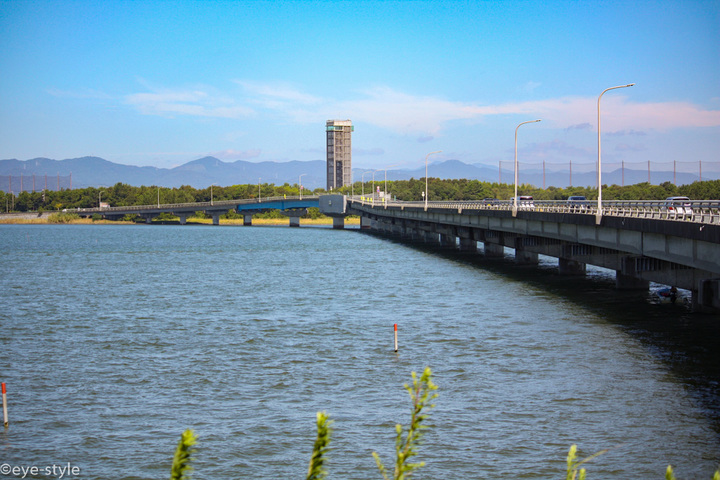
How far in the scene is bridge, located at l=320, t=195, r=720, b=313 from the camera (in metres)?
33.8

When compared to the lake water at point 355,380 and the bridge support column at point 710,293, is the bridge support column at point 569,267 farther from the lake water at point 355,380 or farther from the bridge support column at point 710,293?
the bridge support column at point 710,293

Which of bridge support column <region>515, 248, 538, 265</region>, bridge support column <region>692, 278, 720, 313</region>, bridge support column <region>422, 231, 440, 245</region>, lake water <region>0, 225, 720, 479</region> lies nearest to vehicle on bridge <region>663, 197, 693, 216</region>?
bridge support column <region>692, 278, 720, 313</region>

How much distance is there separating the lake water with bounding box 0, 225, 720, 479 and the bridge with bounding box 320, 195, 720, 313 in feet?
7.06

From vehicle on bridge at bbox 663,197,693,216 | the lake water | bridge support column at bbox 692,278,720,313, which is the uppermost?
vehicle on bridge at bbox 663,197,693,216

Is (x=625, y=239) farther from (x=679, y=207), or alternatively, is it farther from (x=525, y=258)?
(x=525, y=258)

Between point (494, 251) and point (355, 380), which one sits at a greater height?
point (494, 251)

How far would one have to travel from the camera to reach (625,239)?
142 ft

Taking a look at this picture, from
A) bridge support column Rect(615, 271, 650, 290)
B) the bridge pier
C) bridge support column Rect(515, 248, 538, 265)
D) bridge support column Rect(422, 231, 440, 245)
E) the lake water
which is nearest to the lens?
the lake water

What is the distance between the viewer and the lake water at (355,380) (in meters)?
18.6

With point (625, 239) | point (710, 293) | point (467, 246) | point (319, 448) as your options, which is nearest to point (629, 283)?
point (625, 239)

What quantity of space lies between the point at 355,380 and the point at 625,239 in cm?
2377

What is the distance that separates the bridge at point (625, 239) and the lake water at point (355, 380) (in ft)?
7.06

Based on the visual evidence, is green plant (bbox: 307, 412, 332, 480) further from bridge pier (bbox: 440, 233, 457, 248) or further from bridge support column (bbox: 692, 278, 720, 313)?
bridge pier (bbox: 440, 233, 457, 248)

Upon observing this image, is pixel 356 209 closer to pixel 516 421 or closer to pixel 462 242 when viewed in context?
pixel 462 242
